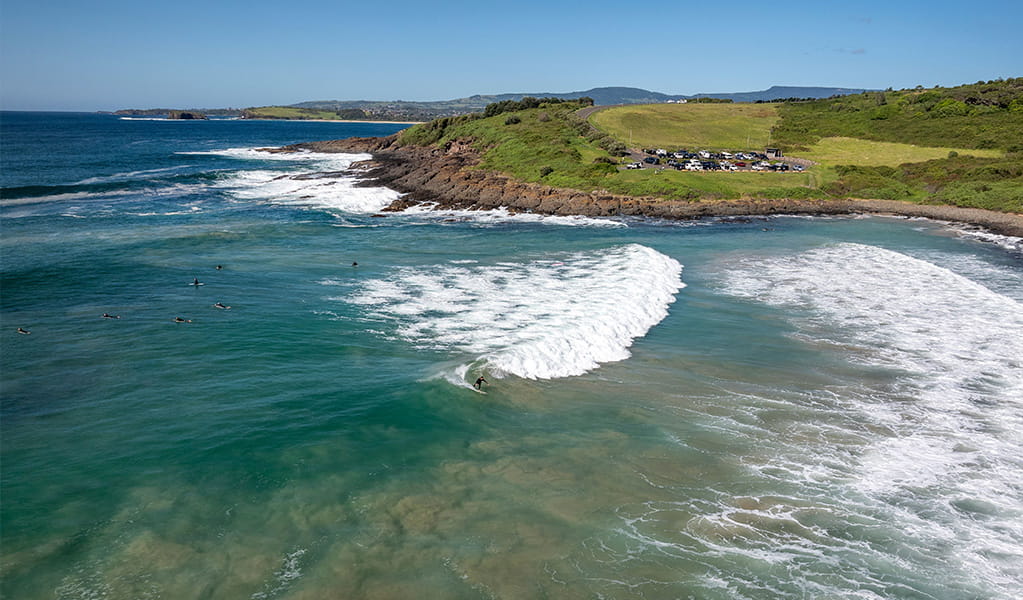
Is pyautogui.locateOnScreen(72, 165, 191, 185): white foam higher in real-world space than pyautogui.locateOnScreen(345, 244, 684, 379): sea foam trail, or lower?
higher

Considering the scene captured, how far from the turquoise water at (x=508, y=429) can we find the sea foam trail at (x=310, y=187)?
22.8 m

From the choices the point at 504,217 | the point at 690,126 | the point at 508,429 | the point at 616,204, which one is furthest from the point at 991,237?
the point at 690,126

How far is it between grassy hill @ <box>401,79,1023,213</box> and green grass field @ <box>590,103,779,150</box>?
17 cm

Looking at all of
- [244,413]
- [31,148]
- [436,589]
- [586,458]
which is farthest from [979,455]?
[31,148]

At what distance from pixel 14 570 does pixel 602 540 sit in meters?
10.5

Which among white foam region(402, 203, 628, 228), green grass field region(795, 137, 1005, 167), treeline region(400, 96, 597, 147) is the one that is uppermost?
treeline region(400, 96, 597, 147)

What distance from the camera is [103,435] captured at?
47.4 feet

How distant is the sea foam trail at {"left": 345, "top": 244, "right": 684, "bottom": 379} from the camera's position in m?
19.4

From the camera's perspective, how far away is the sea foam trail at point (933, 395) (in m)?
11.5

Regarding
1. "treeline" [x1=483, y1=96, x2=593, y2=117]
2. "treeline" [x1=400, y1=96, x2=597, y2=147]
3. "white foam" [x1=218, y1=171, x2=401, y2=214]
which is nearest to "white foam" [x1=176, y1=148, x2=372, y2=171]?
"treeline" [x1=400, y1=96, x2=597, y2=147]

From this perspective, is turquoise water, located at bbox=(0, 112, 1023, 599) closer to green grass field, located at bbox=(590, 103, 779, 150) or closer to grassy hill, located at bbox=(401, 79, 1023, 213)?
grassy hill, located at bbox=(401, 79, 1023, 213)

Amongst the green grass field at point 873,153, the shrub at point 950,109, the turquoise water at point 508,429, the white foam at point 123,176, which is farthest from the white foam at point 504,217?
the shrub at point 950,109

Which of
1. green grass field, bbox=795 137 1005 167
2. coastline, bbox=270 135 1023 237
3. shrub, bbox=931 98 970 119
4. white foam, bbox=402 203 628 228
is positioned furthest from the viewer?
shrub, bbox=931 98 970 119

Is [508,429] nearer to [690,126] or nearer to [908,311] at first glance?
[908,311]
